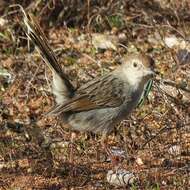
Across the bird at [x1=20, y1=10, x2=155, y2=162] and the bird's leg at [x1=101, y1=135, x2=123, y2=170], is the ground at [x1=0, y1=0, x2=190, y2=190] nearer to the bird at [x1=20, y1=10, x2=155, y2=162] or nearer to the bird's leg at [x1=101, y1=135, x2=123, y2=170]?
the bird's leg at [x1=101, y1=135, x2=123, y2=170]

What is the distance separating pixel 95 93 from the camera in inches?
262

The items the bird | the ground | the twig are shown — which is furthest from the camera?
the twig

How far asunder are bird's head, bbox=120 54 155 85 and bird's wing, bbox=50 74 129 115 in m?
0.11

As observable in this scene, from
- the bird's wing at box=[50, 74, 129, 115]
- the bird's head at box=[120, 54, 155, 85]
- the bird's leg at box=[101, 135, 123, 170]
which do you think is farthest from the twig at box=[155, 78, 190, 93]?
the bird's leg at box=[101, 135, 123, 170]

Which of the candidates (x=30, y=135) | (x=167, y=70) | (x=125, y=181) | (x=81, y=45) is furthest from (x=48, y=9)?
(x=125, y=181)

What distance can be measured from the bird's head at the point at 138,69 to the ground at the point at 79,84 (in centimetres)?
57

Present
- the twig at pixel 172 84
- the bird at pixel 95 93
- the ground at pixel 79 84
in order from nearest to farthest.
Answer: the ground at pixel 79 84, the bird at pixel 95 93, the twig at pixel 172 84

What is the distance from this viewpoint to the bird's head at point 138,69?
6.50 m

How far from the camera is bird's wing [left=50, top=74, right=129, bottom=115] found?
6.53 metres

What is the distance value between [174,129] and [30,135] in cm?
148

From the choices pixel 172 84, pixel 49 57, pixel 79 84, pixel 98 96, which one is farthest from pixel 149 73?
pixel 79 84

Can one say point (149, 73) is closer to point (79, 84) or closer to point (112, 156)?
point (112, 156)

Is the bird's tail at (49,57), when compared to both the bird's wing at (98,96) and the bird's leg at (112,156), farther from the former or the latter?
the bird's leg at (112,156)

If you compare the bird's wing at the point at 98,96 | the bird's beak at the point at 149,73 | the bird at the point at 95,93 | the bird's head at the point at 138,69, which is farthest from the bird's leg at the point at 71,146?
the bird's beak at the point at 149,73
